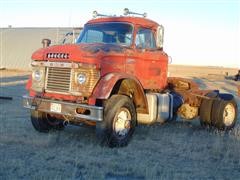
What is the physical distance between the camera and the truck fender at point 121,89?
8.06 m

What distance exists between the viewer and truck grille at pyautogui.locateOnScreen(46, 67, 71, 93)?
27.6ft

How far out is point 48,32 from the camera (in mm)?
45500

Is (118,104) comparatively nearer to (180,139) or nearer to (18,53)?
(180,139)

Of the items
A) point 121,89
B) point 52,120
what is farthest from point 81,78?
point 52,120

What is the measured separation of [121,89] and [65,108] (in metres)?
1.41

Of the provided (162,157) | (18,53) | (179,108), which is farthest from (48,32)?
(162,157)

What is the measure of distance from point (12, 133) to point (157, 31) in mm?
3969

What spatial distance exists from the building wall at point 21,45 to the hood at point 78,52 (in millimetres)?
36160

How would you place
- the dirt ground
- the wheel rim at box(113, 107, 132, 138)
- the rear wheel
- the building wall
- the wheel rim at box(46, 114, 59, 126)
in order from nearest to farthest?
1. the dirt ground
2. the wheel rim at box(113, 107, 132, 138)
3. the wheel rim at box(46, 114, 59, 126)
4. the rear wheel
5. the building wall

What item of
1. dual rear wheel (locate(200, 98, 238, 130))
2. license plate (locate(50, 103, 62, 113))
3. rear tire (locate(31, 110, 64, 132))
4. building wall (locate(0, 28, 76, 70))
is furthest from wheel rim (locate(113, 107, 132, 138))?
building wall (locate(0, 28, 76, 70))

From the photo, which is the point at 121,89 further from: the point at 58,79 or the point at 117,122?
the point at 58,79

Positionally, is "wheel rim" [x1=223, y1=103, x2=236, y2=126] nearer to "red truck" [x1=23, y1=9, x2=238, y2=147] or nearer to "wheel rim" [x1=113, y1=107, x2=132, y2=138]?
"red truck" [x1=23, y1=9, x2=238, y2=147]

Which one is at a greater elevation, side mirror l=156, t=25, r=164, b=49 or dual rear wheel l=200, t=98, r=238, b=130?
side mirror l=156, t=25, r=164, b=49

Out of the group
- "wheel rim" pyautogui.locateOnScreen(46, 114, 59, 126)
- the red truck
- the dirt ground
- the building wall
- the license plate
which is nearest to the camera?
the dirt ground
